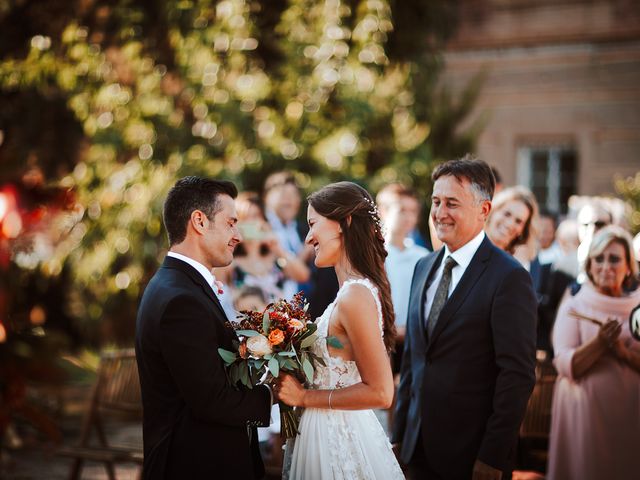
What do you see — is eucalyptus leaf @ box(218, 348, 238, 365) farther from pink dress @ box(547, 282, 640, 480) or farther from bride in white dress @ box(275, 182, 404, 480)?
pink dress @ box(547, 282, 640, 480)

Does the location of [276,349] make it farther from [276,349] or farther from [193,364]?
[193,364]

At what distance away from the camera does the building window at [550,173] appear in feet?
46.5

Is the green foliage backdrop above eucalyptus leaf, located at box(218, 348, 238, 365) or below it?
above

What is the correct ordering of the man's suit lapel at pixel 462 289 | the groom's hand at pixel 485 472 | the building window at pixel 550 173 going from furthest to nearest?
the building window at pixel 550 173, the man's suit lapel at pixel 462 289, the groom's hand at pixel 485 472

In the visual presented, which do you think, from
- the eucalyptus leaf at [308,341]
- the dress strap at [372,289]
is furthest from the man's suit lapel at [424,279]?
the eucalyptus leaf at [308,341]

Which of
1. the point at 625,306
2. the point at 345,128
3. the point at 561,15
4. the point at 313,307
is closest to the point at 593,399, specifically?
the point at 625,306

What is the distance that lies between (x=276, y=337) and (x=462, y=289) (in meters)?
1.07

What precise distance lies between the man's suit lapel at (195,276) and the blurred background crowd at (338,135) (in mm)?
2552

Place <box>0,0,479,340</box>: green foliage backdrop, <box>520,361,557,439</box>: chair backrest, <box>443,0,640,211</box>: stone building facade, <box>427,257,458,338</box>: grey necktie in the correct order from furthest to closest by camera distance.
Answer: <box>443,0,640,211</box>: stone building facade, <box>0,0,479,340</box>: green foliage backdrop, <box>520,361,557,439</box>: chair backrest, <box>427,257,458,338</box>: grey necktie

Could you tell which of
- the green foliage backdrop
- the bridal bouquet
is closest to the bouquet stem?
the bridal bouquet

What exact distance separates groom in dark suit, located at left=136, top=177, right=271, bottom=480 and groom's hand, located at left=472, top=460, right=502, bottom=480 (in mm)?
979

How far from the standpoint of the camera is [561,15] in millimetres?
13672

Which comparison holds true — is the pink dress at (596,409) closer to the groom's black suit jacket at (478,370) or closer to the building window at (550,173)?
the groom's black suit jacket at (478,370)

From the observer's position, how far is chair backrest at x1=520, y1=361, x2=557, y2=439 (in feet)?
18.4
